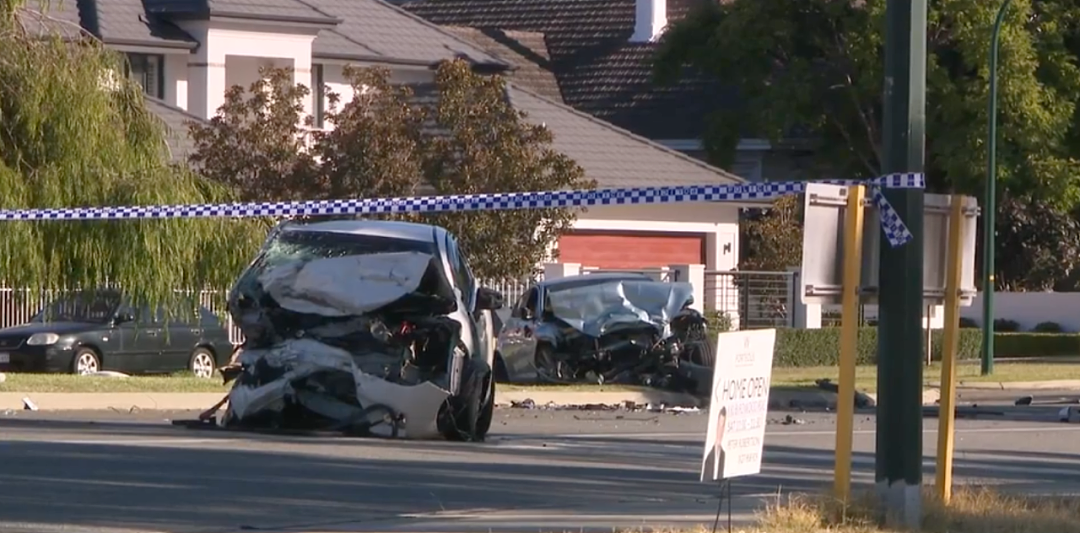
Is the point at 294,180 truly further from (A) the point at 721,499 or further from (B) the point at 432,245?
(A) the point at 721,499

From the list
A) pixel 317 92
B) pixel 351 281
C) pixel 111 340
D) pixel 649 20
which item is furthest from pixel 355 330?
pixel 649 20

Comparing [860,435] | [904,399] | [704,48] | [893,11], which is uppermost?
[704,48]

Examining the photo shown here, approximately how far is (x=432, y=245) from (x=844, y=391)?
628 centimetres

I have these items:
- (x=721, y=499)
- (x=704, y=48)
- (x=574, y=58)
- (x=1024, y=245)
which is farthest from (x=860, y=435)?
(x=574, y=58)

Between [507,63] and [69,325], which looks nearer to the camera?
[69,325]

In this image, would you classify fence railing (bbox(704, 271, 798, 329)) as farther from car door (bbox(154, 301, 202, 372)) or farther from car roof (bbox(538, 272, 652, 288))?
car door (bbox(154, 301, 202, 372))

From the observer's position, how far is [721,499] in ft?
36.3

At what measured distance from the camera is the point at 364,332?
50.3ft

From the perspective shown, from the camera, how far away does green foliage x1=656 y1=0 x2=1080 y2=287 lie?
36.9 meters

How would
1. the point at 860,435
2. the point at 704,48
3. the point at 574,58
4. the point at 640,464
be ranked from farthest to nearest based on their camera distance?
the point at 574,58 → the point at 704,48 → the point at 860,435 → the point at 640,464

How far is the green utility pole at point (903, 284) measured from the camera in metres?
9.84

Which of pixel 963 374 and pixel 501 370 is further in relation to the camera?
pixel 963 374

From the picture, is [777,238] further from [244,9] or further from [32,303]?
[32,303]

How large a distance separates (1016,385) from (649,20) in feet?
74.0
